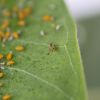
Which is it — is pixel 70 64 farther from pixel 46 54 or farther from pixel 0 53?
pixel 0 53

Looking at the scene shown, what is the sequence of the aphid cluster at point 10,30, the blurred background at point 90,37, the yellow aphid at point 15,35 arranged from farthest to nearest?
the blurred background at point 90,37
the yellow aphid at point 15,35
the aphid cluster at point 10,30

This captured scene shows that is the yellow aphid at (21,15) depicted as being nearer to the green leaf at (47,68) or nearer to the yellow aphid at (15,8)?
the yellow aphid at (15,8)

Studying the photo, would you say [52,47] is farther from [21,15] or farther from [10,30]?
[21,15]

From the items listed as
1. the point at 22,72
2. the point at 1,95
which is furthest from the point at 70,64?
the point at 1,95

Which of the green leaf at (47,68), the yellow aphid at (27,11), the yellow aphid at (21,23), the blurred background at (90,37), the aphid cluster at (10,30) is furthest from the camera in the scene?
the blurred background at (90,37)

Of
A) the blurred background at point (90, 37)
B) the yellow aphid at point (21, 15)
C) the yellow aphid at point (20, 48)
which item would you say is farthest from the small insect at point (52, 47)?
the blurred background at point (90, 37)
